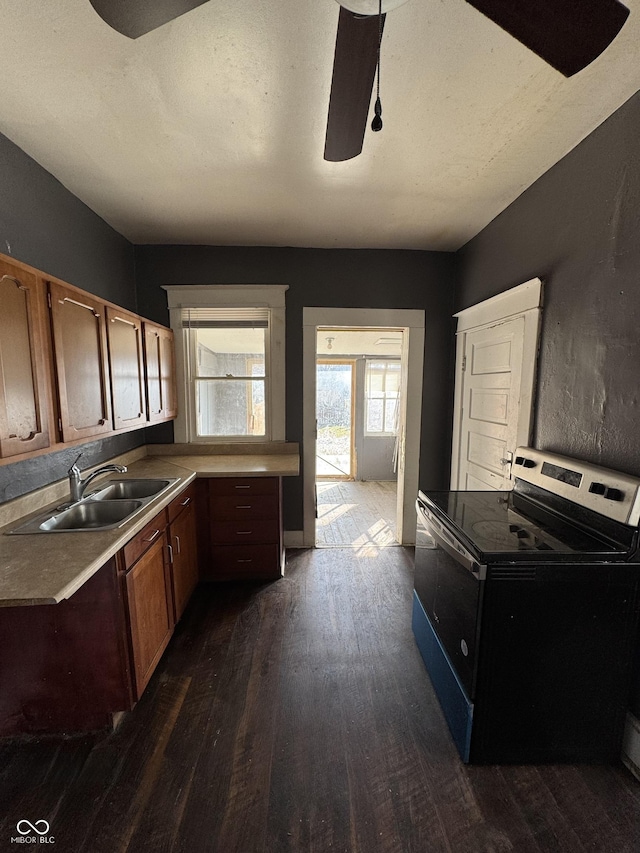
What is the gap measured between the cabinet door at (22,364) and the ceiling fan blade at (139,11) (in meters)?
0.84

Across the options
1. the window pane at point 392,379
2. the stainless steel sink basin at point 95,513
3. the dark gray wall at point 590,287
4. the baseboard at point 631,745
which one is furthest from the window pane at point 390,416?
the baseboard at point 631,745

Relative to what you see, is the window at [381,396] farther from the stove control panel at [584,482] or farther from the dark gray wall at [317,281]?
the stove control panel at [584,482]

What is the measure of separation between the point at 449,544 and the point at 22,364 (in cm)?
181

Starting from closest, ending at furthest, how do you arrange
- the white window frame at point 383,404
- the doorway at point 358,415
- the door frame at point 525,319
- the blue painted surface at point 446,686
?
the blue painted surface at point 446,686 → the door frame at point 525,319 → the doorway at point 358,415 → the white window frame at point 383,404

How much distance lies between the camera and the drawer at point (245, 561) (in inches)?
103

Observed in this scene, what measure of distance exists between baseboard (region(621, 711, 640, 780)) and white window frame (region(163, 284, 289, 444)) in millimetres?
2494

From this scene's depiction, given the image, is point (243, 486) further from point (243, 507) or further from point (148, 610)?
point (148, 610)

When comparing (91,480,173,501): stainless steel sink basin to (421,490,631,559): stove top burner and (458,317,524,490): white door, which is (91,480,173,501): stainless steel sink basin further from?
(458,317,524,490): white door

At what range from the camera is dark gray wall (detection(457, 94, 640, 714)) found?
1422 millimetres

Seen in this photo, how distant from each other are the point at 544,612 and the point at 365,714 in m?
0.91

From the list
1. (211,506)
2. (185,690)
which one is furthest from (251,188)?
(185,690)

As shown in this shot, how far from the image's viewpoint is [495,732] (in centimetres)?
137

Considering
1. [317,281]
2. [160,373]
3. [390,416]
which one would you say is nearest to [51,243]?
[160,373]

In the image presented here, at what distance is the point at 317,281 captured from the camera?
9.77 ft
